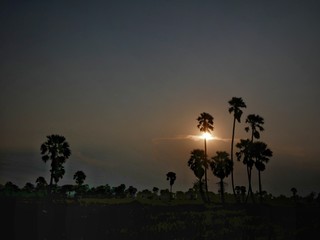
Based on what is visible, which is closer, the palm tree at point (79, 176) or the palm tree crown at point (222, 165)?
the palm tree crown at point (222, 165)

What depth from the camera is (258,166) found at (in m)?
75.2

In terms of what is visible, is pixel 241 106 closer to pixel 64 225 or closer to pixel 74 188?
pixel 64 225

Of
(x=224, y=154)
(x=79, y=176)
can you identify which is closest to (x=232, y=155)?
(x=224, y=154)

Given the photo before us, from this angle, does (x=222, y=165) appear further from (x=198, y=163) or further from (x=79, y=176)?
(x=79, y=176)

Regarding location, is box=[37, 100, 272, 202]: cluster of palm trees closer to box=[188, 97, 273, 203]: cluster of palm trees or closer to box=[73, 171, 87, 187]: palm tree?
box=[188, 97, 273, 203]: cluster of palm trees

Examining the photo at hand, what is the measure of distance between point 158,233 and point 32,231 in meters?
16.1

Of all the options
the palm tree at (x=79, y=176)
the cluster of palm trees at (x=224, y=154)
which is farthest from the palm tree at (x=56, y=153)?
the palm tree at (x=79, y=176)

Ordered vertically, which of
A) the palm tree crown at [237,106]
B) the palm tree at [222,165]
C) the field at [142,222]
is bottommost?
the field at [142,222]

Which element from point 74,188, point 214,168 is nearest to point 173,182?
point 74,188

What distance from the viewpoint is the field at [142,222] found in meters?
47.9

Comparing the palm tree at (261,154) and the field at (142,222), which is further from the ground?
the palm tree at (261,154)

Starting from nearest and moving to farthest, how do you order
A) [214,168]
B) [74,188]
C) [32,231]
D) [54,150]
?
1. [32,231]
2. [54,150]
3. [214,168]
4. [74,188]

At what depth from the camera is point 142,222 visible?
183ft

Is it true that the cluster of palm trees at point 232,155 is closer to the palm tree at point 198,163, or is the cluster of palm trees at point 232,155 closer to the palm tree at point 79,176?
the palm tree at point 198,163
